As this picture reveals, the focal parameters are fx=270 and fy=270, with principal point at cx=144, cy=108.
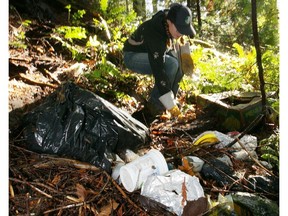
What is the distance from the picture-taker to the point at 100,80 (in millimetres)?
3666

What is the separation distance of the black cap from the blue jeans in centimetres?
57

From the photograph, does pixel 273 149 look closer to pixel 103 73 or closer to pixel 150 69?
pixel 150 69

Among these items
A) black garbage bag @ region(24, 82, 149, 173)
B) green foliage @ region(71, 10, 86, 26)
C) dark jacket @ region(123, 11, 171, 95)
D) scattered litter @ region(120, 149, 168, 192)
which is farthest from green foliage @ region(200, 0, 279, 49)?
scattered litter @ region(120, 149, 168, 192)

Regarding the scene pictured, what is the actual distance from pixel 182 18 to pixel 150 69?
91cm

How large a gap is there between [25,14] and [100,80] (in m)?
2.19

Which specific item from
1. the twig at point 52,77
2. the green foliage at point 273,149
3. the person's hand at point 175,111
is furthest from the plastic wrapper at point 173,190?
the twig at point 52,77

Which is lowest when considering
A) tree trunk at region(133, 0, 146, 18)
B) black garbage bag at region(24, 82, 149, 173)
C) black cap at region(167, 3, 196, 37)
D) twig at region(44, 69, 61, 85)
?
black garbage bag at region(24, 82, 149, 173)

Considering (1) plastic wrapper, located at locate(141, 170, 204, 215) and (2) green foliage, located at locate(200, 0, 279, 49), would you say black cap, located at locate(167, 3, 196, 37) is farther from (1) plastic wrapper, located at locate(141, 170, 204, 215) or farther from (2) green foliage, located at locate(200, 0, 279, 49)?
(2) green foliage, located at locate(200, 0, 279, 49)

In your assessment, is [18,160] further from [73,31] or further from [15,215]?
[73,31]

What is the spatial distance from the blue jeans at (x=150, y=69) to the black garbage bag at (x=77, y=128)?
4.38 feet

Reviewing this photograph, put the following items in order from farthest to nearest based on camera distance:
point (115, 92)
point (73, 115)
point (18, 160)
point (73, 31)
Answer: point (73, 31) → point (115, 92) → point (73, 115) → point (18, 160)

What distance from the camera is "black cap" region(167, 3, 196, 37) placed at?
289 cm

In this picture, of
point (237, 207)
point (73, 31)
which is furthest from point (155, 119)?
point (73, 31)

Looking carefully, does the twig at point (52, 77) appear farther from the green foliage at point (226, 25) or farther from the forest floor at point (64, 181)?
the green foliage at point (226, 25)
